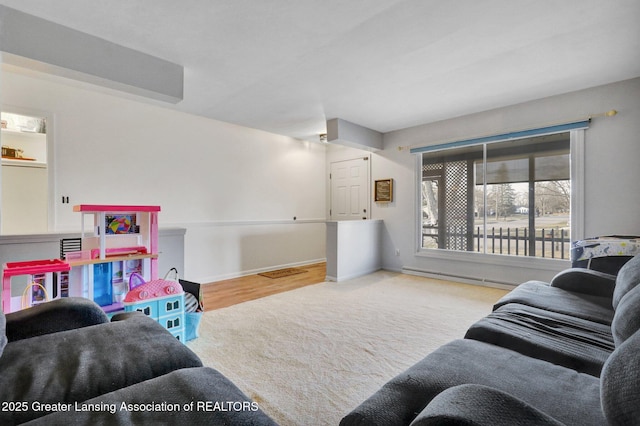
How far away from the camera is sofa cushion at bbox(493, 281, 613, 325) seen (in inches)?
63.2

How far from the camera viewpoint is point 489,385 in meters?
0.96

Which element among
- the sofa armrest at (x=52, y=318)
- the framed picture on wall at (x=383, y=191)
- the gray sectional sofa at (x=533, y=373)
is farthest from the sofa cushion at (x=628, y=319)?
the framed picture on wall at (x=383, y=191)

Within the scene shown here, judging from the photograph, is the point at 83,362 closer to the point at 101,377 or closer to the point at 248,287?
the point at 101,377

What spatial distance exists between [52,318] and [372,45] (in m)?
2.71

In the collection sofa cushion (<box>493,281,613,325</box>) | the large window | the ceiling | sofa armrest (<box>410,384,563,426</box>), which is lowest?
sofa cushion (<box>493,281,613,325</box>)

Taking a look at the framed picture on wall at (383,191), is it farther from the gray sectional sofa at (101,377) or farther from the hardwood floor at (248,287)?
the gray sectional sofa at (101,377)

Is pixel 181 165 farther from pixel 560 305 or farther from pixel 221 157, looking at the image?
pixel 560 305

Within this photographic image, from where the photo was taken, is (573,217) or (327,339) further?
(573,217)

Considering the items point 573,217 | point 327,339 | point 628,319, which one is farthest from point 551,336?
point 573,217

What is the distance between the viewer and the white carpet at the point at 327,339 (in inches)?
68.4

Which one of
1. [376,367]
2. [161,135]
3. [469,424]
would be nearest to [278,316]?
[376,367]

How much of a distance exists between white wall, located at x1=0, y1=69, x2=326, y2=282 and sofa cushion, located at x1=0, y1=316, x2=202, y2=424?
258 cm

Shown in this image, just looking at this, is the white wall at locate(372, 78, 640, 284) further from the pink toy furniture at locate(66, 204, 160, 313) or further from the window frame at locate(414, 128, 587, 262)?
the pink toy furniture at locate(66, 204, 160, 313)

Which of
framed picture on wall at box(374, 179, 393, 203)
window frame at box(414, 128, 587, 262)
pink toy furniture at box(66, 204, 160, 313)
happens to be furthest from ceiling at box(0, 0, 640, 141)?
framed picture on wall at box(374, 179, 393, 203)
